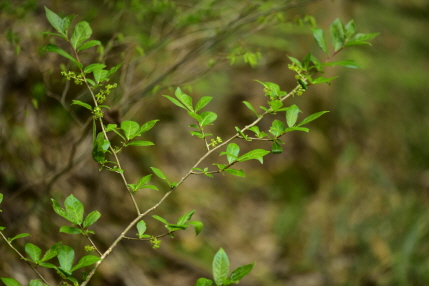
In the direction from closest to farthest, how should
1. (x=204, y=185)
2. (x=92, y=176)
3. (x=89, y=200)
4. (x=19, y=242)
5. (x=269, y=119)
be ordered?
(x=19, y=242)
(x=89, y=200)
(x=92, y=176)
(x=204, y=185)
(x=269, y=119)

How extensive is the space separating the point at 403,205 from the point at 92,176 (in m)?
2.95

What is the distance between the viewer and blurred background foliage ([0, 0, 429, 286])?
1.96m

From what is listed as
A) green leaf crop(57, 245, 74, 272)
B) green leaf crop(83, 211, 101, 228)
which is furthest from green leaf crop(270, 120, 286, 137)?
green leaf crop(57, 245, 74, 272)

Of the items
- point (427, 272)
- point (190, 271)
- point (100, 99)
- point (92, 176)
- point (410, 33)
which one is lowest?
point (427, 272)

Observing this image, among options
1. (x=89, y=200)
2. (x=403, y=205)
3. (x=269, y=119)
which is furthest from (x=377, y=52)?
(x=89, y=200)

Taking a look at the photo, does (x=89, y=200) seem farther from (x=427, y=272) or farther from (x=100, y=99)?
(x=427, y=272)

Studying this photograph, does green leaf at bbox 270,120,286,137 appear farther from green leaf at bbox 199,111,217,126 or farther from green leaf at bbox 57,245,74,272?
green leaf at bbox 57,245,74,272

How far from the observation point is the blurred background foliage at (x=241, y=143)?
1957 mm

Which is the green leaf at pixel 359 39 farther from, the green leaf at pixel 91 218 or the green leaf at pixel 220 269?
the green leaf at pixel 91 218

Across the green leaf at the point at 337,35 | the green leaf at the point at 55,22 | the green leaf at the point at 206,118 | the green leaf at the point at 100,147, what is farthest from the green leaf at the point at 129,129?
the green leaf at the point at 337,35

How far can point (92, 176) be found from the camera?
2.84 meters

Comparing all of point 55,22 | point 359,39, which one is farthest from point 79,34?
point 359,39

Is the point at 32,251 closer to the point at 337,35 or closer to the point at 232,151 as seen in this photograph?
the point at 232,151

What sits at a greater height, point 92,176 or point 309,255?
point 92,176
